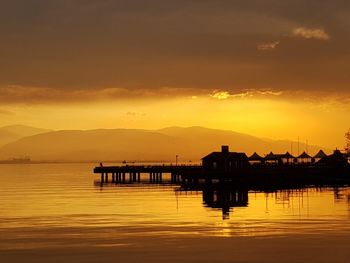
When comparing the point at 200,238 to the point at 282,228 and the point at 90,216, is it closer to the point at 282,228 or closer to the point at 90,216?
the point at 282,228

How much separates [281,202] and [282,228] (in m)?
26.5

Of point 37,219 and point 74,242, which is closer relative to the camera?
point 74,242

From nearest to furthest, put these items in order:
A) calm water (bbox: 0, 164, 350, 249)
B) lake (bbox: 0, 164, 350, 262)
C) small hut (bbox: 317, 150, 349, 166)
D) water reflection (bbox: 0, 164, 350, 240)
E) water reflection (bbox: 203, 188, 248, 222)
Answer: lake (bbox: 0, 164, 350, 262), calm water (bbox: 0, 164, 350, 249), water reflection (bbox: 0, 164, 350, 240), water reflection (bbox: 203, 188, 248, 222), small hut (bbox: 317, 150, 349, 166)

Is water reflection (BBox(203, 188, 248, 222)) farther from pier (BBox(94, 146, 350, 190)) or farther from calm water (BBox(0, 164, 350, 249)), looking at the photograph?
pier (BBox(94, 146, 350, 190))

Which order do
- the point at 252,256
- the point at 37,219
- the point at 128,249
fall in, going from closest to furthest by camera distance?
1. the point at 252,256
2. the point at 128,249
3. the point at 37,219

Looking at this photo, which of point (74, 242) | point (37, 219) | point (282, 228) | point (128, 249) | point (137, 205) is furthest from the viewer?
point (137, 205)

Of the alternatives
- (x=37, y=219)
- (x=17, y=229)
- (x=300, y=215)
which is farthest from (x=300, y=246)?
(x=37, y=219)

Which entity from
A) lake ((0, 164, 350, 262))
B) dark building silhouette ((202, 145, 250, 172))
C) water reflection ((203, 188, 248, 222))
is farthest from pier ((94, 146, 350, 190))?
lake ((0, 164, 350, 262))

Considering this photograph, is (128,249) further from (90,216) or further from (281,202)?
(281,202)

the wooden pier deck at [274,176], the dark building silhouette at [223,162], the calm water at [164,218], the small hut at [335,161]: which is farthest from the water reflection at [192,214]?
the small hut at [335,161]

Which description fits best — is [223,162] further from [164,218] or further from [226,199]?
[164,218]

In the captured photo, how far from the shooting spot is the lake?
39250mm

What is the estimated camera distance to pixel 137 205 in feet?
243

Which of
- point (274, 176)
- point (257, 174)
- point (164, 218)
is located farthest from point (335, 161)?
point (164, 218)
